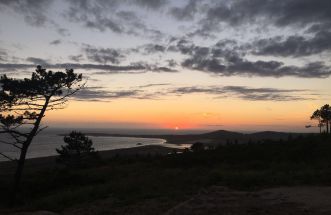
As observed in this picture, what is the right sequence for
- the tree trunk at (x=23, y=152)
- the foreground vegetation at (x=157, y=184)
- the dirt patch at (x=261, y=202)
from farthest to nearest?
the tree trunk at (x=23, y=152) < the foreground vegetation at (x=157, y=184) < the dirt patch at (x=261, y=202)

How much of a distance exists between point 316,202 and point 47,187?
16.9 metres

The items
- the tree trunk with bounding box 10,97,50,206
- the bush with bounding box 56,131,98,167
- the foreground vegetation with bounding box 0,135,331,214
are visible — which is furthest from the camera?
the bush with bounding box 56,131,98,167

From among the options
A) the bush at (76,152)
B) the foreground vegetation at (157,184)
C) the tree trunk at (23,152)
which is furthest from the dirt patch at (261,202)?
the bush at (76,152)

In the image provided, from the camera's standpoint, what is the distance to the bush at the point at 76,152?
47438mm

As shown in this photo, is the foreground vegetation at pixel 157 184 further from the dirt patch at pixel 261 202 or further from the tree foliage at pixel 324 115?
the tree foliage at pixel 324 115

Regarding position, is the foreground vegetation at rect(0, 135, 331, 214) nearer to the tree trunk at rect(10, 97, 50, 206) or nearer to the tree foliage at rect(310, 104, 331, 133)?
the tree trunk at rect(10, 97, 50, 206)

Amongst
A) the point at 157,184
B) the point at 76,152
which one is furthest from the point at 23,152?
the point at 76,152

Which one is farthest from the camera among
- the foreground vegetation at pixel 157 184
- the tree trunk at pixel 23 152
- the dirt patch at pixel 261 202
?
the tree trunk at pixel 23 152

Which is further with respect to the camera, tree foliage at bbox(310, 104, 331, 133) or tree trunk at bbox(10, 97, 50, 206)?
tree foliage at bbox(310, 104, 331, 133)

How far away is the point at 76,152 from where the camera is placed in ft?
160

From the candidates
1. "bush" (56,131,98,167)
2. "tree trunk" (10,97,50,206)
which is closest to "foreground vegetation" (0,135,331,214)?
"tree trunk" (10,97,50,206)

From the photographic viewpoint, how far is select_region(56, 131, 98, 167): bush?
47.4 metres

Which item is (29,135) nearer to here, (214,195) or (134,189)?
(134,189)

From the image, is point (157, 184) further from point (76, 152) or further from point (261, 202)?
point (76, 152)
